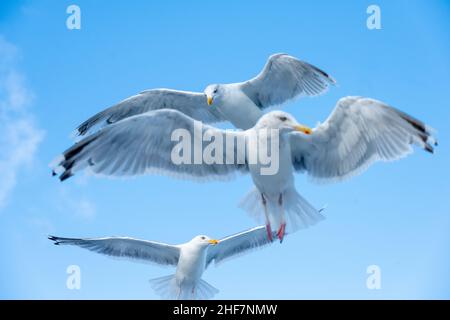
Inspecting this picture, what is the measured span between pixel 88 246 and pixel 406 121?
9.69 ft

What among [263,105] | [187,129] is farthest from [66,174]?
[263,105]

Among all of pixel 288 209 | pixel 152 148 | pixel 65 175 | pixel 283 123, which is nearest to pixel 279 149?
pixel 283 123

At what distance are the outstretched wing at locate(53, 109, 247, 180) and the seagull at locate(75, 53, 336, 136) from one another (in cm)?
138

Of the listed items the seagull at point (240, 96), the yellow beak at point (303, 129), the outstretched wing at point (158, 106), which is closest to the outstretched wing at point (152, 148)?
the yellow beak at point (303, 129)

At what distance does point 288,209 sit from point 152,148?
3.20ft

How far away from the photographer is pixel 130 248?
567 cm

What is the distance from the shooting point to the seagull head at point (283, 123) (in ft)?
12.6

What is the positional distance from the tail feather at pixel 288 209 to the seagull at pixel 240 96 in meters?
1.49

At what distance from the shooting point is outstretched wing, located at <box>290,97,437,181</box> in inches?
153

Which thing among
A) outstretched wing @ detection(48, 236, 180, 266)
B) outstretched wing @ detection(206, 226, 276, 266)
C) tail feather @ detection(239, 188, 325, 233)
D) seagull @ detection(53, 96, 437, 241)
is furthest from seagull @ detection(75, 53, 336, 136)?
tail feather @ detection(239, 188, 325, 233)

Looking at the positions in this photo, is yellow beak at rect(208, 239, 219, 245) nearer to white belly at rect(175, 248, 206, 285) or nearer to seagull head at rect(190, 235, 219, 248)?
seagull head at rect(190, 235, 219, 248)

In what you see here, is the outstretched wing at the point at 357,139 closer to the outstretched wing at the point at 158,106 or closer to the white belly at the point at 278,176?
the white belly at the point at 278,176

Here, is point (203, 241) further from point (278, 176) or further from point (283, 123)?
point (283, 123)

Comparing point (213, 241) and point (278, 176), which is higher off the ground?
point (278, 176)
